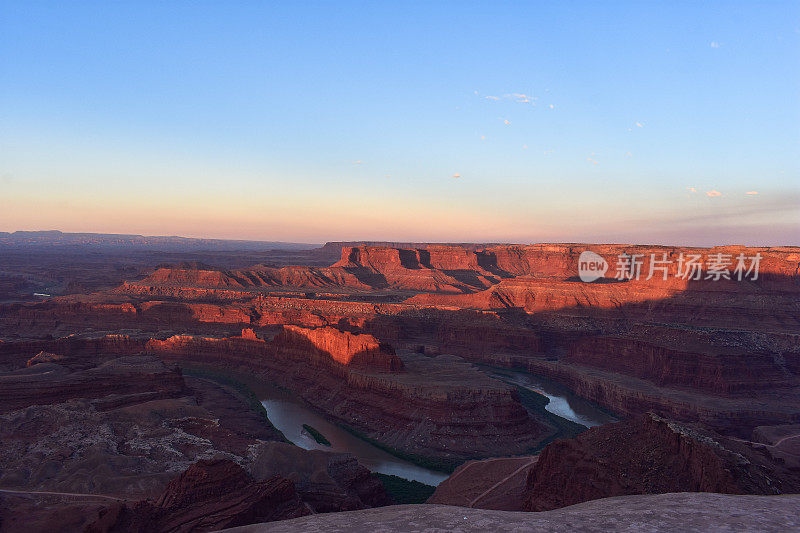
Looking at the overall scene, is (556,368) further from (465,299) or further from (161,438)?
(161,438)

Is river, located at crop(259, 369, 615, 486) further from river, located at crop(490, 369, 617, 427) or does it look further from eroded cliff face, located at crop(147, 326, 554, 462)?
eroded cliff face, located at crop(147, 326, 554, 462)

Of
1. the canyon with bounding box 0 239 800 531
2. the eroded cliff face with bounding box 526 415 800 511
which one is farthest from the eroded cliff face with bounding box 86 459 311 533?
the eroded cliff face with bounding box 526 415 800 511

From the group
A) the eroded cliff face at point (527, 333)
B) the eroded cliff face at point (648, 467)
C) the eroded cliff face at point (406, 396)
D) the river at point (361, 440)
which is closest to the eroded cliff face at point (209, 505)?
the eroded cliff face at point (648, 467)

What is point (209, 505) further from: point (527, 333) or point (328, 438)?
point (527, 333)

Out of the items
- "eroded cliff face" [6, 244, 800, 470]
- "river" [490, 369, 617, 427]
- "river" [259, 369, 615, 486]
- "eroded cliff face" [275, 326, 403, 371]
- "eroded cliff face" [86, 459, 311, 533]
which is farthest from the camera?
"river" [490, 369, 617, 427]

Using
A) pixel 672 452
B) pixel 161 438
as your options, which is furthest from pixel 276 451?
pixel 672 452

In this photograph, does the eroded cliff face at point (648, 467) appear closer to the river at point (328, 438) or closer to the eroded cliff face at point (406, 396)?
the river at point (328, 438)
